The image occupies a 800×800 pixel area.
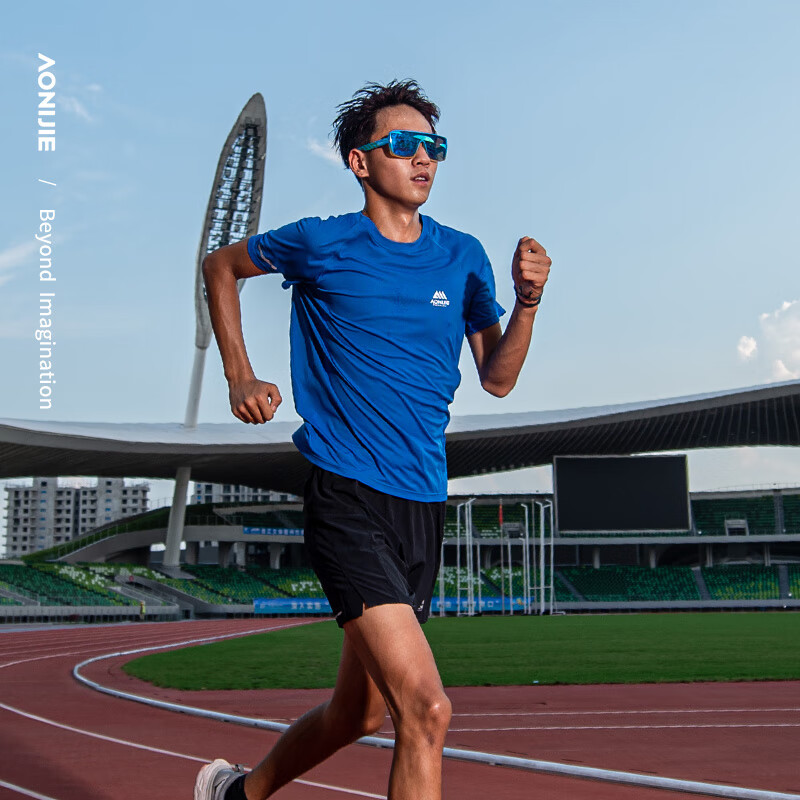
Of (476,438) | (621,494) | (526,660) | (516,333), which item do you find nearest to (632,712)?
(516,333)

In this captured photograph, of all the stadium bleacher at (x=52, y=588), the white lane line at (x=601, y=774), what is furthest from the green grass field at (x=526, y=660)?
the stadium bleacher at (x=52, y=588)

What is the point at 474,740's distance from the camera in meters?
6.32

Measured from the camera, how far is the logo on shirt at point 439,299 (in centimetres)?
291

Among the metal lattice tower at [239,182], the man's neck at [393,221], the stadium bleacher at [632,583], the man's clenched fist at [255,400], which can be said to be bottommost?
the stadium bleacher at [632,583]

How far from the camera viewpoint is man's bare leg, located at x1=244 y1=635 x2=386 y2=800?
2885mm

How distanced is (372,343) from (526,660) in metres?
11.9

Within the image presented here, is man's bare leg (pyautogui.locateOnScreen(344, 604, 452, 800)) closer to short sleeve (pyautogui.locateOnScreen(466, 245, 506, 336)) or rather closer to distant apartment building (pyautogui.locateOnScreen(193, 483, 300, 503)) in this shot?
short sleeve (pyautogui.locateOnScreen(466, 245, 506, 336))

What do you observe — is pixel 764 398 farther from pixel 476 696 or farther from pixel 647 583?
pixel 476 696

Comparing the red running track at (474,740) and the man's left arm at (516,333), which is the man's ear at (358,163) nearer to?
the man's left arm at (516,333)

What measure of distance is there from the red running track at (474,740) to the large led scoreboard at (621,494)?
30919 mm

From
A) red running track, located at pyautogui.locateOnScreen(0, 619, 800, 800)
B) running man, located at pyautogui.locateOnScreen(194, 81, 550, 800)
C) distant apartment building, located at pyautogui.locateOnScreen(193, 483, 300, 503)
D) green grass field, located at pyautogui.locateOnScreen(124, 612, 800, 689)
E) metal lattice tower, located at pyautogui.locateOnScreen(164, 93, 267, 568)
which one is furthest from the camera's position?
distant apartment building, located at pyautogui.locateOnScreen(193, 483, 300, 503)

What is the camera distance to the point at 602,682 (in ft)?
34.8

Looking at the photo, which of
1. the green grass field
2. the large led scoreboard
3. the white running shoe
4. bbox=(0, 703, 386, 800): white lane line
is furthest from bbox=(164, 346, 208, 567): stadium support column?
the white running shoe

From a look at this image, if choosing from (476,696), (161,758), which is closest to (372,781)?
(161,758)
